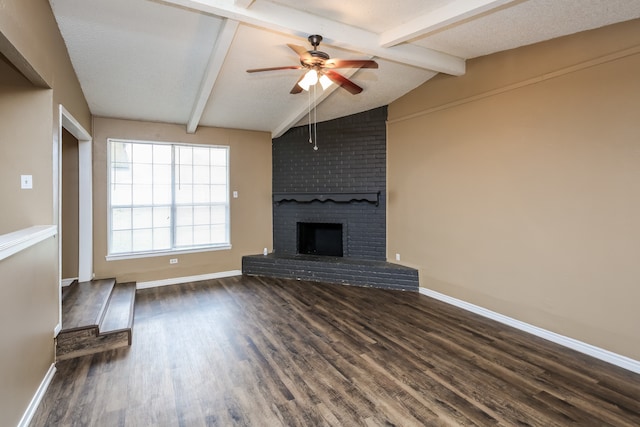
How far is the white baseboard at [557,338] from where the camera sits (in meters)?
2.59

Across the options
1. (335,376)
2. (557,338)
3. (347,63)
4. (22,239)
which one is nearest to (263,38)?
(347,63)

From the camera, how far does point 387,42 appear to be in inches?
122

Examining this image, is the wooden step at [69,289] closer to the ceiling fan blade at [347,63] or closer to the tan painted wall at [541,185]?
the ceiling fan blade at [347,63]

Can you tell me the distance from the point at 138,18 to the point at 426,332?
3.97 meters

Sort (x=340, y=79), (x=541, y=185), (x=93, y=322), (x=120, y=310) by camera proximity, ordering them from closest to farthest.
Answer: (x=340, y=79) → (x=93, y=322) → (x=541, y=185) → (x=120, y=310)

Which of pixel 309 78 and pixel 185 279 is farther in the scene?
pixel 185 279

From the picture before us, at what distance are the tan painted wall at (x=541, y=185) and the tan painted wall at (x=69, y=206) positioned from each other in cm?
474

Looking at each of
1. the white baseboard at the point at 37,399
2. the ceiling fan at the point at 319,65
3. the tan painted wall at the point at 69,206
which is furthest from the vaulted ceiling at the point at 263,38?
the white baseboard at the point at 37,399

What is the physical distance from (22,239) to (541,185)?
13.7ft

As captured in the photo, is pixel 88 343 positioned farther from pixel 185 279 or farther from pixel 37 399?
pixel 185 279

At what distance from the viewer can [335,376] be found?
245 centimetres

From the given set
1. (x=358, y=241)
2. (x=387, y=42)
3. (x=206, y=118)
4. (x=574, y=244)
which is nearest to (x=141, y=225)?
(x=206, y=118)

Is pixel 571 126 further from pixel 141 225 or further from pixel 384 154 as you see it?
pixel 141 225

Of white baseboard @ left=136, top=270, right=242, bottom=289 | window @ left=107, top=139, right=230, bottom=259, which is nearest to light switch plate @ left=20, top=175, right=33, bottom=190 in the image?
window @ left=107, top=139, right=230, bottom=259
